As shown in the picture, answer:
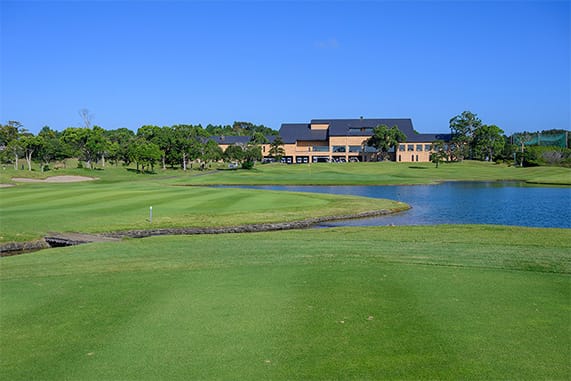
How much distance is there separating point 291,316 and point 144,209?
83.3 feet

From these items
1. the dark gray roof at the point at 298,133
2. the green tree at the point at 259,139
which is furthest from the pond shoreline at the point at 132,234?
the dark gray roof at the point at 298,133

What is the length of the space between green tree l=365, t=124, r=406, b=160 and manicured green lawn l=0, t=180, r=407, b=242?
8196cm

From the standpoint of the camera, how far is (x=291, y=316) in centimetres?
889

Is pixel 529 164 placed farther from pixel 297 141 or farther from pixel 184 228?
pixel 184 228

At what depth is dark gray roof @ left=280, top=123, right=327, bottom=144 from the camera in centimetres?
13550

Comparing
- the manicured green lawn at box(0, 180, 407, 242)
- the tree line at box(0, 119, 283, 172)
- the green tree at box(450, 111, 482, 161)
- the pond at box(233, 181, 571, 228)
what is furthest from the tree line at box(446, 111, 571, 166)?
the manicured green lawn at box(0, 180, 407, 242)

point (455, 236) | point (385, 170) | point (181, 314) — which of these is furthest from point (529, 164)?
point (181, 314)

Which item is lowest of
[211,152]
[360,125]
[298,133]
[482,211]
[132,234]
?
[482,211]

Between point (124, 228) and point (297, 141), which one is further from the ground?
point (297, 141)

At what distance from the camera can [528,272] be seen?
42.3 feet

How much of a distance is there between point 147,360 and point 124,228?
19.7 metres

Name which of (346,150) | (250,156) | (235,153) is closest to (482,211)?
(235,153)

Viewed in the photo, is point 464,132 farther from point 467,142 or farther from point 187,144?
point 187,144

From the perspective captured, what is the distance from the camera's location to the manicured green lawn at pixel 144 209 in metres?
26.3
